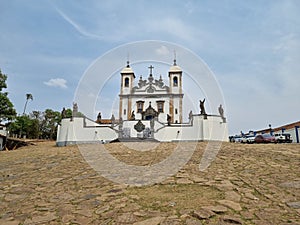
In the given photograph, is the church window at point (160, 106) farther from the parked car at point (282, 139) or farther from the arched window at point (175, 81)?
the parked car at point (282, 139)

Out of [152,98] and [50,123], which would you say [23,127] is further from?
[152,98]

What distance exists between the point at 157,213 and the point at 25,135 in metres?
39.8

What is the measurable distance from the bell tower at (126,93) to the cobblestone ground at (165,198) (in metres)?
30.3

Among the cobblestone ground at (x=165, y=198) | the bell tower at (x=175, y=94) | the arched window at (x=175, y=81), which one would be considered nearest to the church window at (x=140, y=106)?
the bell tower at (x=175, y=94)

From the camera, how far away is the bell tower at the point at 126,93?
37281mm

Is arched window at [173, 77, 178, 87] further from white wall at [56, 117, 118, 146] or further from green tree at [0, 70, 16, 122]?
green tree at [0, 70, 16, 122]

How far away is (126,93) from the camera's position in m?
38.7

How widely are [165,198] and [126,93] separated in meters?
34.9

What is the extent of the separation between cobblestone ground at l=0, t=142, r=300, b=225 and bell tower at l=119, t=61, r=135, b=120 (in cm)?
3032

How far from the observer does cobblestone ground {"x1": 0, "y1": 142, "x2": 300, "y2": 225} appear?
355cm

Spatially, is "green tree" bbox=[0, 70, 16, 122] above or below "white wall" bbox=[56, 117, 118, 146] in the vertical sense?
above

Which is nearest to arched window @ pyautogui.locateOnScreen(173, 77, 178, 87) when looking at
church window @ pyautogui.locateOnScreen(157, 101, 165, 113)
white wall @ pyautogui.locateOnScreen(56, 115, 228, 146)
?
church window @ pyautogui.locateOnScreen(157, 101, 165, 113)

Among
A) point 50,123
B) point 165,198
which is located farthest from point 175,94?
point 165,198

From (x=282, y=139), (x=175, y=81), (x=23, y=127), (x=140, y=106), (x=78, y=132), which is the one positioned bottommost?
(x=282, y=139)
